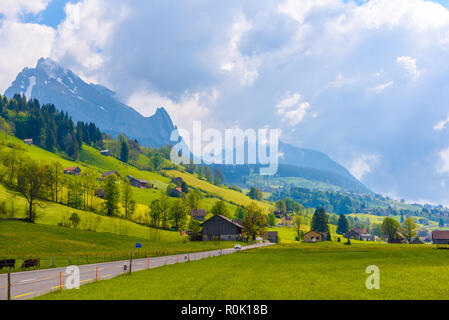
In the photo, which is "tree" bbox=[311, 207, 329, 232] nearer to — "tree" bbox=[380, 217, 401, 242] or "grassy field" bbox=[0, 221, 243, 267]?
"tree" bbox=[380, 217, 401, 242]

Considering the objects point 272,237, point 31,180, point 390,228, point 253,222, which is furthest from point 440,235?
point 31,180

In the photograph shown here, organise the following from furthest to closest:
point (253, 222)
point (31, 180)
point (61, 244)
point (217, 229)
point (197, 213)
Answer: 1. point (197, 213)
2. point (217, 229)
3. point (253, 222)
4. point (31, 180)
5. point (61, 244)

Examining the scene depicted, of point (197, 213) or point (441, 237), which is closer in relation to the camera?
point (441, 237)

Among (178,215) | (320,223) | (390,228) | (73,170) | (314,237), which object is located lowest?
(314,237)

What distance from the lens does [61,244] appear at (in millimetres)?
79438

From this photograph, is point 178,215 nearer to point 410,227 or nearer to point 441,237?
point 410,227

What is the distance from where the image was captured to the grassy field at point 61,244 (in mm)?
66062

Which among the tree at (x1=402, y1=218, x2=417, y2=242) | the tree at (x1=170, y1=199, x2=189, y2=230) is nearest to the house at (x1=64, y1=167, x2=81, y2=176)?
the tree at (x1=170, y1=199, x2=189, y2=230)

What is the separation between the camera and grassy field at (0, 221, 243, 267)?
6606 cm

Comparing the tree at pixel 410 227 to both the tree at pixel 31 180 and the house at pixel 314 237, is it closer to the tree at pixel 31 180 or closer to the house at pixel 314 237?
the house at pixel 314 237

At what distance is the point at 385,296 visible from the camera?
2166cm
